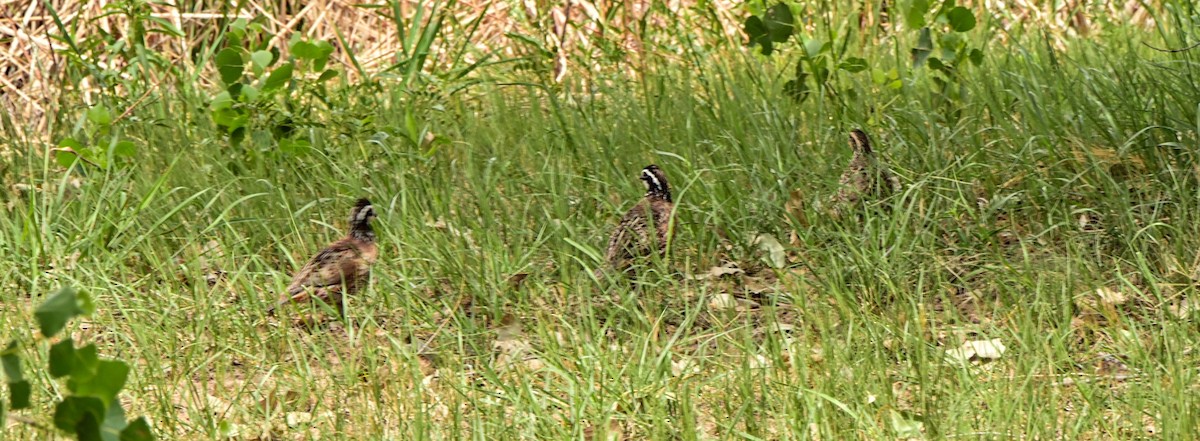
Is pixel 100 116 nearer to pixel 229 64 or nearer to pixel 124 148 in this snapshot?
pixel 124 148

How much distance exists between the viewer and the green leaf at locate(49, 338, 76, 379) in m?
1.70

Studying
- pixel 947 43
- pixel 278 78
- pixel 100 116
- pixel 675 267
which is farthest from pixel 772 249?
pixel 100 116

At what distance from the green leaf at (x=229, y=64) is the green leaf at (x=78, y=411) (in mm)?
4209

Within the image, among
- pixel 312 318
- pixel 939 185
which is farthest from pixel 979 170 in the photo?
pixel 312 318

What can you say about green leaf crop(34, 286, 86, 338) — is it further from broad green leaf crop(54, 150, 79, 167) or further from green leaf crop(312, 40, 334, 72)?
broad green leaf crop(54, 150, 79, 167)

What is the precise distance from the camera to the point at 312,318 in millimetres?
4875

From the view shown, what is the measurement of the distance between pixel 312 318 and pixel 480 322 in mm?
636

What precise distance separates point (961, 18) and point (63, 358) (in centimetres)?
448

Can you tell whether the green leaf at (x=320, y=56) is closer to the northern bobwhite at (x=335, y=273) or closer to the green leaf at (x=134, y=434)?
the northern bobwhite at (x=335, y=273)

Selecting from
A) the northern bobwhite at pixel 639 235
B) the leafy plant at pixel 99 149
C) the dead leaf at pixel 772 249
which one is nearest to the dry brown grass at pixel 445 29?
the leafy plant at pixel 99 149

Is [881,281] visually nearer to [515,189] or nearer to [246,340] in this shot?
[515,189]

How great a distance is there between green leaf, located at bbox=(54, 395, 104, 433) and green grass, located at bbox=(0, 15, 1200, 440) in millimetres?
1873

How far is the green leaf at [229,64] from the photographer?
5785 mm

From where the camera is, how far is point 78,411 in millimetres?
1727
